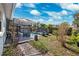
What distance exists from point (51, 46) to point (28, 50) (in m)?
0.34

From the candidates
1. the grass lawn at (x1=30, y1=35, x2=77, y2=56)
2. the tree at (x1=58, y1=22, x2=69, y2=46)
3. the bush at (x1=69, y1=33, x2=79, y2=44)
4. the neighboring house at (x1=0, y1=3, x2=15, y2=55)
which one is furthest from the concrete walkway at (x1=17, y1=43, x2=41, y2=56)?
the bush at (x1=69, y1=33, x2=79, y2=44)

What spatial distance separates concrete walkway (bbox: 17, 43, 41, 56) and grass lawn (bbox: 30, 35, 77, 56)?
5cm

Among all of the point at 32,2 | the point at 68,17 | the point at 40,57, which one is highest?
the point at 32,2

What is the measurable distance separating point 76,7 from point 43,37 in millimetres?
645

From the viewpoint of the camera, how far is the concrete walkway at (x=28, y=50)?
360 cm

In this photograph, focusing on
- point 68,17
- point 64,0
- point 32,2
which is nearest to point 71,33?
point 68,17

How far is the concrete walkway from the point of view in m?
3.60

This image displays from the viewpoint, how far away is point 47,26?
359cm

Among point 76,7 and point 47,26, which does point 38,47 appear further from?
point 76,7

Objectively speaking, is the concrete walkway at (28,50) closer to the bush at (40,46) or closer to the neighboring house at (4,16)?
the bush at (40,46)

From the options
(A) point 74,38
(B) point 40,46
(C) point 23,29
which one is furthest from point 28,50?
(A) point 74,38

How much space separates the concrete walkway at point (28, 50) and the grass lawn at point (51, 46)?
0.05m

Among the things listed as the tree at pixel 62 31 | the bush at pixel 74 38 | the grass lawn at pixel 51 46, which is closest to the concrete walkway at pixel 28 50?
the grass lawn at pixel 51 46

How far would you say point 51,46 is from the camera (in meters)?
3.62
